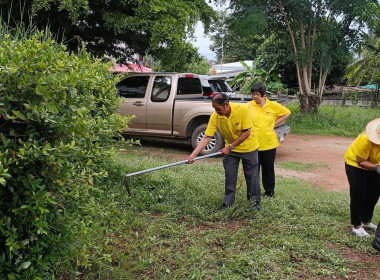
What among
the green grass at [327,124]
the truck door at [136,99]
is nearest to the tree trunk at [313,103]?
the green grass at [327,124]

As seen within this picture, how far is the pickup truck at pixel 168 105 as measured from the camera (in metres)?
8.88

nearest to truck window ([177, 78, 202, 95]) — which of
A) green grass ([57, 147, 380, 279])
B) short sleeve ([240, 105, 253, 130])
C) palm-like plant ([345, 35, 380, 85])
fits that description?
green grass ([57, 147, 380, 279])

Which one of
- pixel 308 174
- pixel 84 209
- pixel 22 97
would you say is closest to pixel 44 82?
pixel 22 97

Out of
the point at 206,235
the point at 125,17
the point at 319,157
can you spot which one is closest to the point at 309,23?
the point at 319,157

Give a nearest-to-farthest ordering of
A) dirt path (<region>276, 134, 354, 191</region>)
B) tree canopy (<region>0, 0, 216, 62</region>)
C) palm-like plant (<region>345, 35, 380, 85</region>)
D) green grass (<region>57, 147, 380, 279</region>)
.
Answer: green grass (<region>57, 147, 380, 279</region>) → dirt path (<region>276, 134, 354, 191</region>) → tree canopy (<region>0, 0, 216, 62</region>) → palm-like plant (<region>345, 35, 380, 85</region>)

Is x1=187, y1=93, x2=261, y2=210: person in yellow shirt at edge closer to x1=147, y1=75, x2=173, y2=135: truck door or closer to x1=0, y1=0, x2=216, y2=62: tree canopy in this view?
x1=147, y1=75, x2=173, y2=135: truck door

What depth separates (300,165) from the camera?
8.37 m

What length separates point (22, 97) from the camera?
7.30 ft

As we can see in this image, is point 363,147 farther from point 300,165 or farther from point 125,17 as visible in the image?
point 125,17

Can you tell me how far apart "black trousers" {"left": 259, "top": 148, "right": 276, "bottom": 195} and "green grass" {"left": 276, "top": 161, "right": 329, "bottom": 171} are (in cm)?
263

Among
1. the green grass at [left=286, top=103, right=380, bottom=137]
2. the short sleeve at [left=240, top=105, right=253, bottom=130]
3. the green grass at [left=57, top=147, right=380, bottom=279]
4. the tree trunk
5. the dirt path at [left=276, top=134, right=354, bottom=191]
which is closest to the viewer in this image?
the green grass at [left=57, top=147, right=380, bottom=279]

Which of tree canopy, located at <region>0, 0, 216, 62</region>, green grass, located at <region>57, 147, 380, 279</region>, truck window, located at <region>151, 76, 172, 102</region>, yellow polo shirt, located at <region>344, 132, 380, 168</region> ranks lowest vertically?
green grass, located at <region>57, 147, 380, 279</region>

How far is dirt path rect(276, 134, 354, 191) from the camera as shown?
7321mm

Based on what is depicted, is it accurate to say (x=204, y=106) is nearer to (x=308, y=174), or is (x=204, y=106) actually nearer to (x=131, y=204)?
(x=308, y=174)
